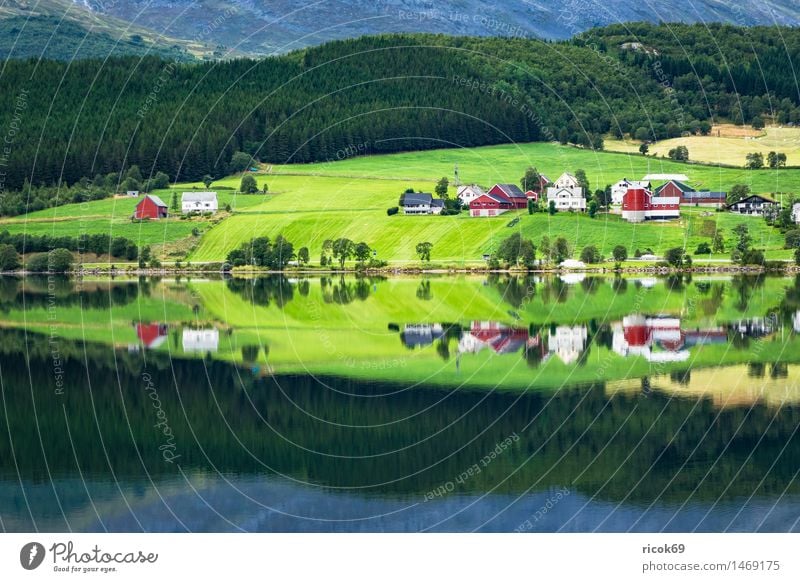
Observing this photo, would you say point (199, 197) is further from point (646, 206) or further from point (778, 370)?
point (778, 370)

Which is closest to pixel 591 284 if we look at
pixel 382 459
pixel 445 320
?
pixel 445 320

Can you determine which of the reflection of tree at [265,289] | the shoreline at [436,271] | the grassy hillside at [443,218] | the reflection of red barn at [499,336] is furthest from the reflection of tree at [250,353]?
the grassy hillside at [443,218]

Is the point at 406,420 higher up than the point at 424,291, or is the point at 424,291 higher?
the point at 424,291

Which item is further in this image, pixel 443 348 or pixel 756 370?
pixel 443 348

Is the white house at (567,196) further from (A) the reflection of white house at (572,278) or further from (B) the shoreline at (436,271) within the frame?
(A) the reflection of white house at (572,278)

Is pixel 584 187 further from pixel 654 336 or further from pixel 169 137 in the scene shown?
pixel 654 336

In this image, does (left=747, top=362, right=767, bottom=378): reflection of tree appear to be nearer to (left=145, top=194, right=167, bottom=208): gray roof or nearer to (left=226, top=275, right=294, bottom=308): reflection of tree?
(left=226, top=275, right=294, bottom=308): reflection of tree

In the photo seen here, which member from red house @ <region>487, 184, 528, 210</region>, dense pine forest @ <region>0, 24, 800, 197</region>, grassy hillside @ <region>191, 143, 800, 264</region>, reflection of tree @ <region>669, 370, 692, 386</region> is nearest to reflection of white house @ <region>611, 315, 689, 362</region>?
reflection of tree @ <region>669, 370, 692, 386</region>
